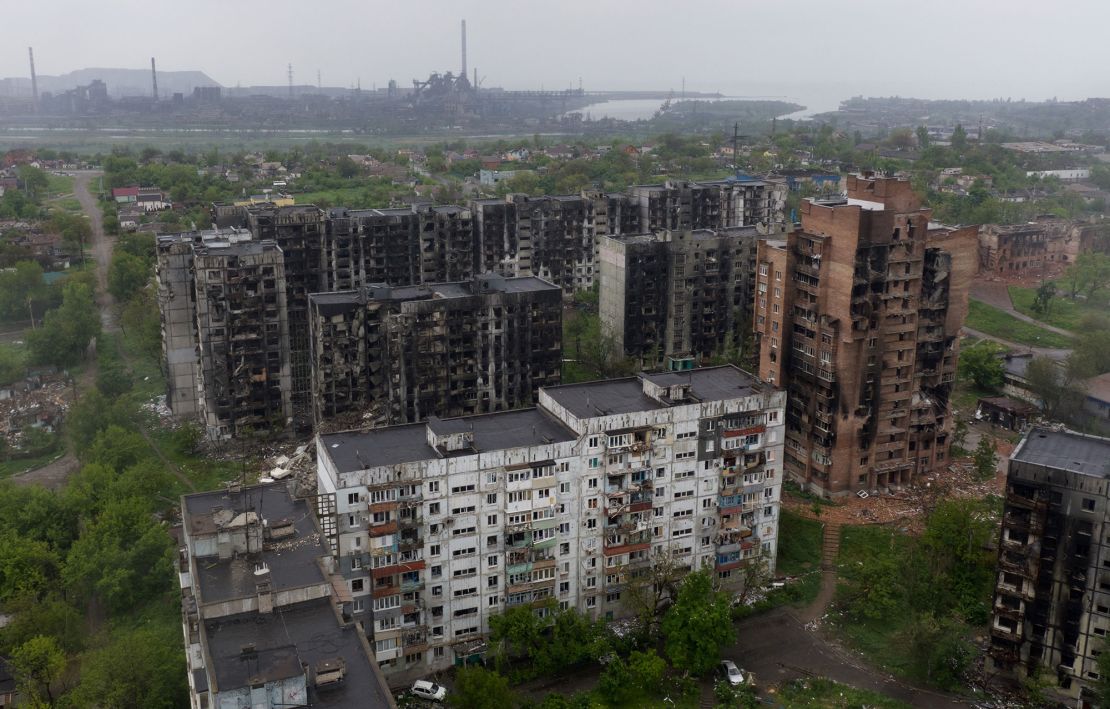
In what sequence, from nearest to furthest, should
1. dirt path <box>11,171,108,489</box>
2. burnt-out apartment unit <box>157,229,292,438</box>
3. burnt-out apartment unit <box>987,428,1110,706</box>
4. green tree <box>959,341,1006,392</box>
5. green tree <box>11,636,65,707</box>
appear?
1. burnt-out apartment unit <box>987,428,1110,706</box>
2. green tree <box>11,636,65,707</box>
3. dirt path <box>11,171,108,489</box>
4. burnt-out apartment unit <box>157,229,292,438</box>
5. green tree <box>959,341,1006,392</box>

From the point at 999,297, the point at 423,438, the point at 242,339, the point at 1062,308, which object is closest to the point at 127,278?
the point at 242,339

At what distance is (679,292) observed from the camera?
53.6 metres

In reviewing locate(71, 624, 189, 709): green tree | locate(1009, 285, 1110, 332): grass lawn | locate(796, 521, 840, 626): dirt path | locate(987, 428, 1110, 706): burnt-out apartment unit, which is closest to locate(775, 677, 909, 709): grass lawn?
locate(796, 521, 840, 626): dirt path

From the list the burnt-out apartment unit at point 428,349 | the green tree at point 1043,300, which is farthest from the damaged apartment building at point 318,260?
the green tree at point 1043,300

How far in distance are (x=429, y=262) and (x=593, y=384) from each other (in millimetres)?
30792

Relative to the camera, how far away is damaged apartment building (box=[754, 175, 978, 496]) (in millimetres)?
37062

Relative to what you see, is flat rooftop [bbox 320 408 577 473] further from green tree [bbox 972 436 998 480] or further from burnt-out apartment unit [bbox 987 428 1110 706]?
green tree [bbox 972 436 998 480]

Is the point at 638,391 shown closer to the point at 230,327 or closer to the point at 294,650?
the point at 294,650

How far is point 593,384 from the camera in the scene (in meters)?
32.1

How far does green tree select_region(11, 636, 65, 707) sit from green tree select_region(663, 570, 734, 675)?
1688cm

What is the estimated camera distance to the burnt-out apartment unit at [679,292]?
174 feet

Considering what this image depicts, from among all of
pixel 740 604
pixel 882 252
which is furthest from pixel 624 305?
pixel 740 604

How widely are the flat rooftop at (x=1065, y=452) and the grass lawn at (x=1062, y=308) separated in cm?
3839

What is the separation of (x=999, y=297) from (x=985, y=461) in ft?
117
